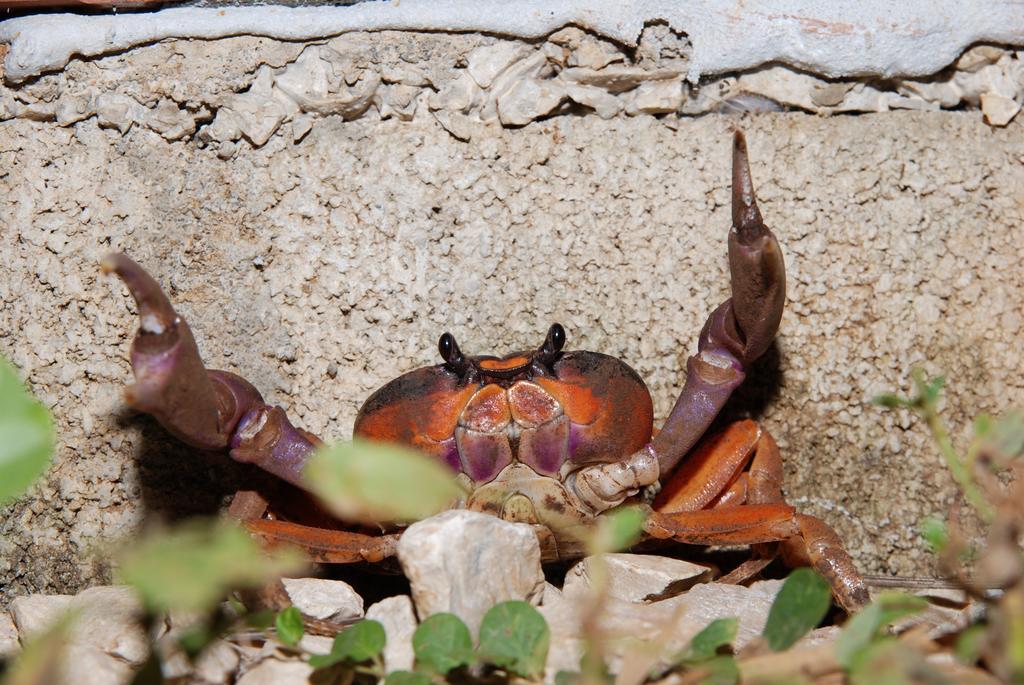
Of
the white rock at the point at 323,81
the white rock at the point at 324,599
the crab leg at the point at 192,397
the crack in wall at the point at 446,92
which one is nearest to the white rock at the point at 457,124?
the crack in wall at the point at 446,92

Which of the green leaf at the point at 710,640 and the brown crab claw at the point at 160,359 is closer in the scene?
the green leaf at the point at 710,640

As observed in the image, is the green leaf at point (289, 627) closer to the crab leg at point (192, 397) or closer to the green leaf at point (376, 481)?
the crab leg at point (192, 397)

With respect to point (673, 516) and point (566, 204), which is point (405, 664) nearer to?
point (673, 516)

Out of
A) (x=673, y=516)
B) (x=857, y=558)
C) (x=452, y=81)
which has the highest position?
(x=452, y=81)

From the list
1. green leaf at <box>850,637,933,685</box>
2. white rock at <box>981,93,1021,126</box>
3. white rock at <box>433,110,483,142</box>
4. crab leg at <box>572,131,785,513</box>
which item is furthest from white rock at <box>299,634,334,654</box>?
white rock at <box>981,93,1021,126</box>

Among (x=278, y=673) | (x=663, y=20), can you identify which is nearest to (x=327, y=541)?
(x=278, y=673)

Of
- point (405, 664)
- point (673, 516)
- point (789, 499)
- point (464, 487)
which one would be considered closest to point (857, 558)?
point (789, 499)
